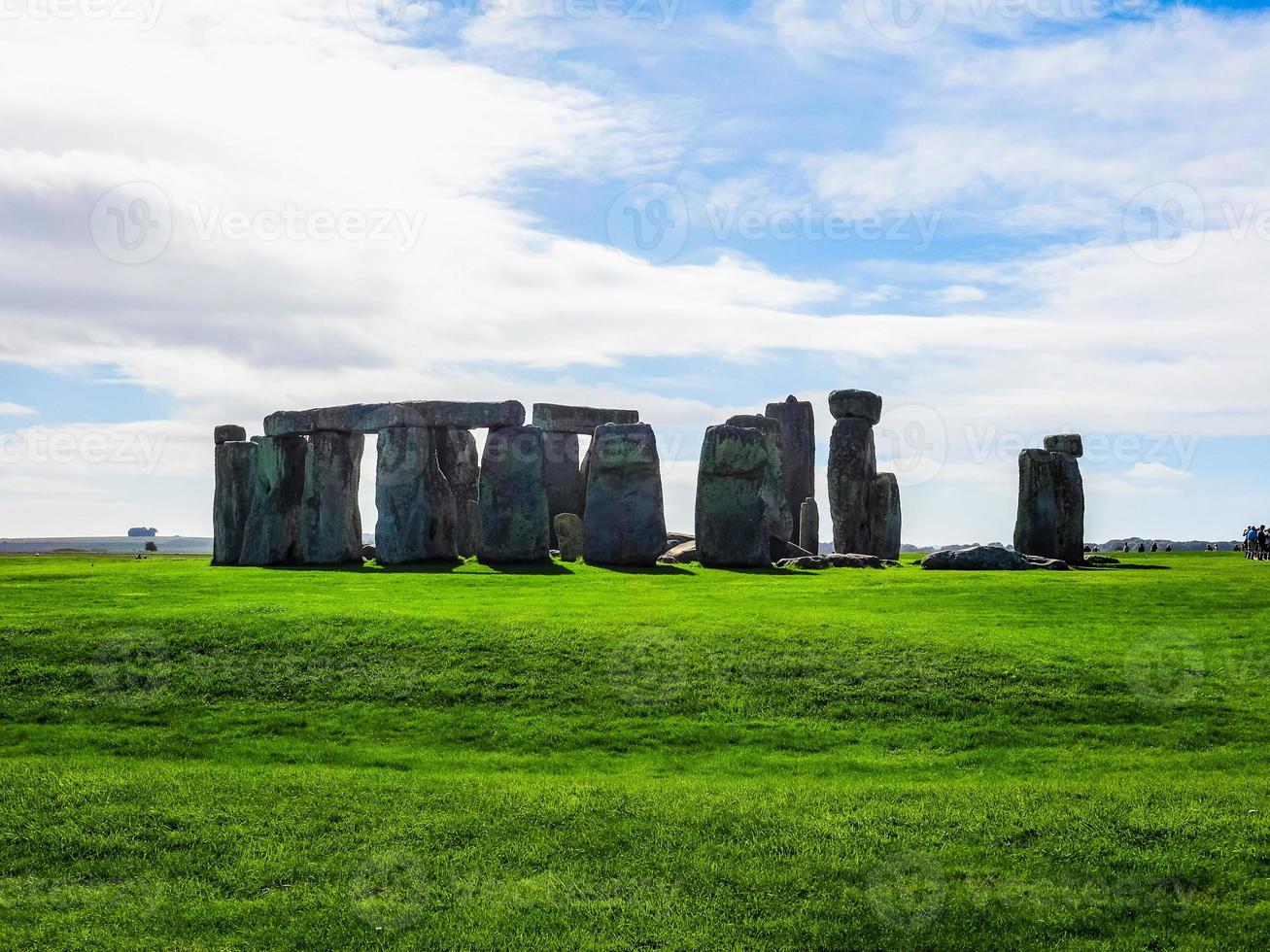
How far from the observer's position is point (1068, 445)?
1168 inches

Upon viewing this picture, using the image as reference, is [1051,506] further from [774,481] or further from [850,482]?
[774,481]

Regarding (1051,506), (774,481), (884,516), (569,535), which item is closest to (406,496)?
(569,535)

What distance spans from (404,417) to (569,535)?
19.0 feet

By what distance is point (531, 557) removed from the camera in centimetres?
2672

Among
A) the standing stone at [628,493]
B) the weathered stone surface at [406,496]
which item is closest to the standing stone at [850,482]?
the standing stone at [628,493]

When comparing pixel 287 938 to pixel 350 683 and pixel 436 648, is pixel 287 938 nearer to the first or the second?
pixel 350 683

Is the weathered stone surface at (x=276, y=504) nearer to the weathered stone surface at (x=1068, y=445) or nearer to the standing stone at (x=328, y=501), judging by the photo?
the standing stone at (x=328, y=501)

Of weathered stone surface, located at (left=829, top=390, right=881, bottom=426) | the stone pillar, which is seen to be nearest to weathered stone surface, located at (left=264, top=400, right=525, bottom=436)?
the stone pillar

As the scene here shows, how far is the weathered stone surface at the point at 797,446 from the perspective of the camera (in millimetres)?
37406

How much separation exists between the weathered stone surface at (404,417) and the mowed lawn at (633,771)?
8.69 m

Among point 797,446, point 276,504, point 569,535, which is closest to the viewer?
point 276,504

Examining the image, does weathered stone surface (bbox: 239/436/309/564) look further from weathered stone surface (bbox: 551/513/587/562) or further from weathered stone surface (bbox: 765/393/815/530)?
weathered stone surface (bbox: 765/393/815/530)

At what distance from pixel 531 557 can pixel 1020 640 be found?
44.3 ft

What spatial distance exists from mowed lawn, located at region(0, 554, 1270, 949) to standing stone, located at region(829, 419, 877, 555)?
13568mm
